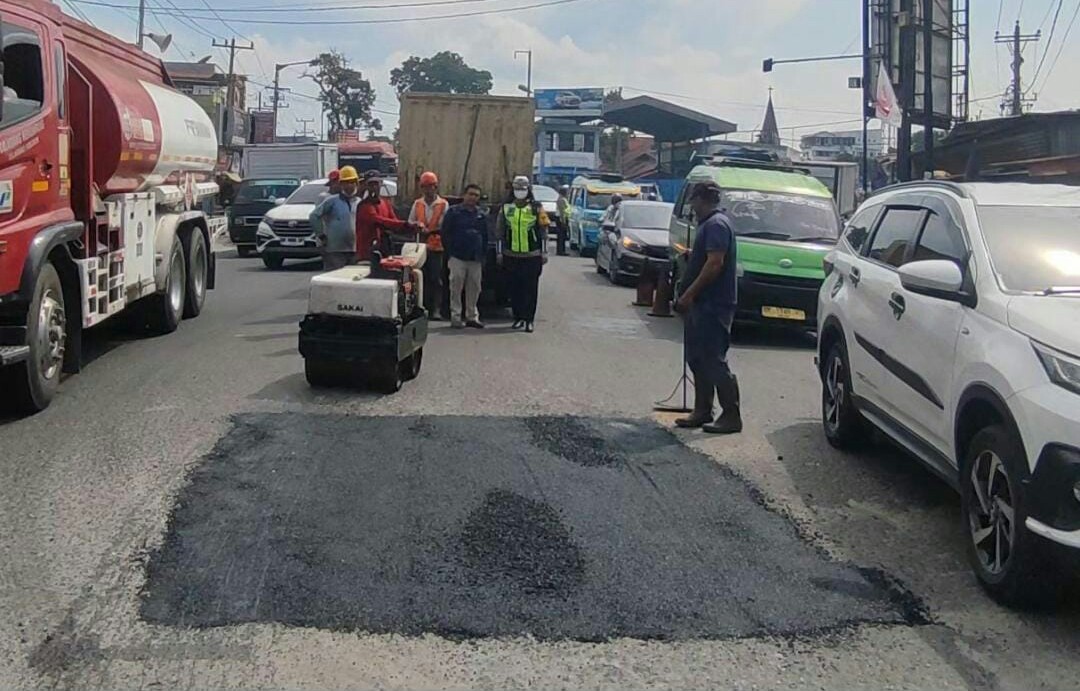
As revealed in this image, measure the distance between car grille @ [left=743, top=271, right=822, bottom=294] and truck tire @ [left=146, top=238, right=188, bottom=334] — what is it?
6478mm

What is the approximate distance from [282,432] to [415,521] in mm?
2138

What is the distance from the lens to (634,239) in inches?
779

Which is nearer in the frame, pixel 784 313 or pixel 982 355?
pixel 982 355

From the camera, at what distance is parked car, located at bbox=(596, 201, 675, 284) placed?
19.5 metres

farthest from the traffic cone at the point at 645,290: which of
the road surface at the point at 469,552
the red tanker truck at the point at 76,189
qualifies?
the road surface at the point at 469,552

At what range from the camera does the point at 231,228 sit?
82.8 feet

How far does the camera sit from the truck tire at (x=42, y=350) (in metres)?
8.00

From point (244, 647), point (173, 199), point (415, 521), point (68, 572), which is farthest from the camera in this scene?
point (173, 199)

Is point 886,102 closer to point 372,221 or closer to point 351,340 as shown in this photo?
point 372,221

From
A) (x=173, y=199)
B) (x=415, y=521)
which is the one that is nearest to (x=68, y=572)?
(x=415, y=521)

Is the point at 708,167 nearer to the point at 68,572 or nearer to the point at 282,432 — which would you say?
the point at 282,432

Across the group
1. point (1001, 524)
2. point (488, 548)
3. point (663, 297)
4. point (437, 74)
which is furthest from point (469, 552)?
point (437, 74)

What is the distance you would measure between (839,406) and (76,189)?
6308mm

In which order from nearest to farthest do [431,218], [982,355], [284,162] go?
[982,355]
[431,218]
[284,162]
